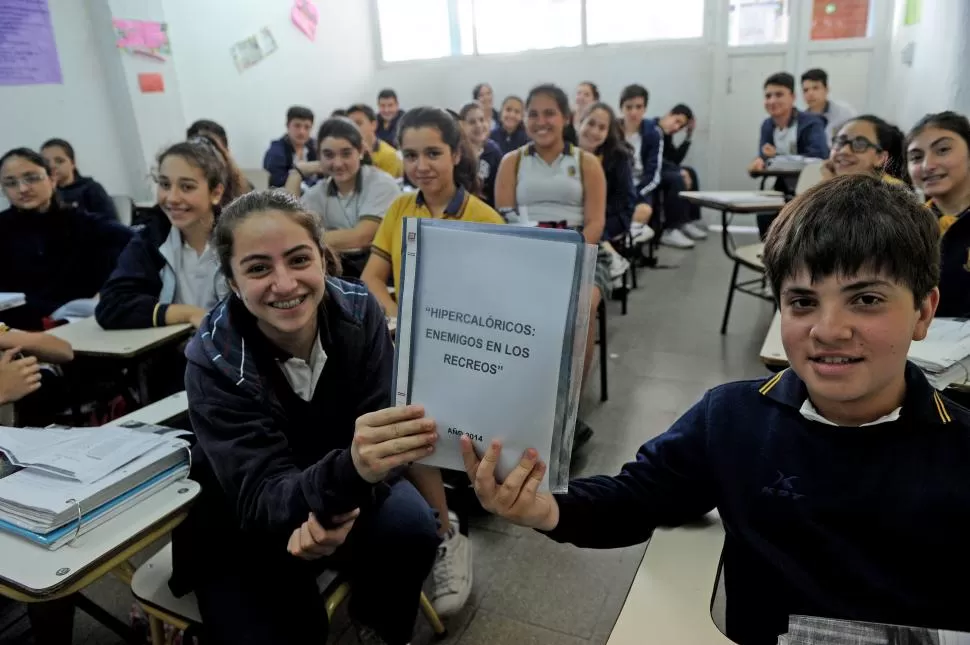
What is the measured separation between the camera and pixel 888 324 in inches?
32.4

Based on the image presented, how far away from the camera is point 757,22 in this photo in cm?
626

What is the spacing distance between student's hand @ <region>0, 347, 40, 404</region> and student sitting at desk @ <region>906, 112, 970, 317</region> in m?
2.38

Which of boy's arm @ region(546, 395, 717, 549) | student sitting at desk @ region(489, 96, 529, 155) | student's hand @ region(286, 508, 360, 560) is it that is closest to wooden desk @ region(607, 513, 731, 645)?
boy's arm @ region(546, 395, 717, 549)

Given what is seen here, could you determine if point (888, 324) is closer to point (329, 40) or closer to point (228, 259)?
point (228, 259)

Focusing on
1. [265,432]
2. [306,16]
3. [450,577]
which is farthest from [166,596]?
[306,16]

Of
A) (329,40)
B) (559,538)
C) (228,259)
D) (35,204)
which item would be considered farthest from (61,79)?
(559,538)

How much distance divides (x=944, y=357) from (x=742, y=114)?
595 centimetres

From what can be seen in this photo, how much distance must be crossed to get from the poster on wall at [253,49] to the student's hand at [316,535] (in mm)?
5531

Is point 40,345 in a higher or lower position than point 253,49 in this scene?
lower

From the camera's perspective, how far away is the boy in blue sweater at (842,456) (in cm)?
81

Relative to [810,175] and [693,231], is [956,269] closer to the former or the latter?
[810,175]

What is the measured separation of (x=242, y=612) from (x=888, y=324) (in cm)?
112

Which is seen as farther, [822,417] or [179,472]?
[179,472]

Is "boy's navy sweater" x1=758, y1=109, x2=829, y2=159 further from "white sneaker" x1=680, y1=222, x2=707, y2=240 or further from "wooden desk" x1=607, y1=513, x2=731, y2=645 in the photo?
"wooden desk" x1=607, y1=513, x2=731, y2=645
